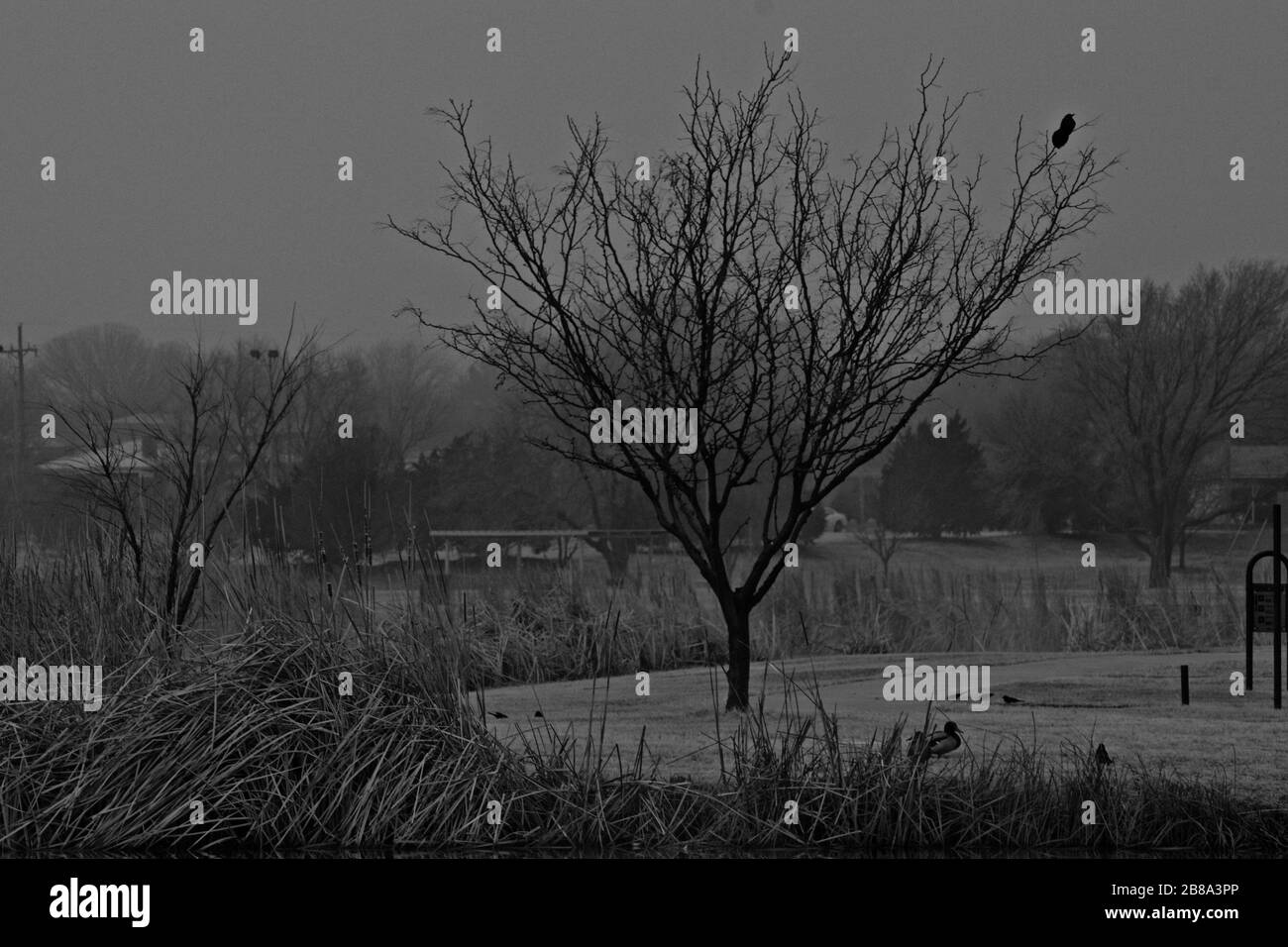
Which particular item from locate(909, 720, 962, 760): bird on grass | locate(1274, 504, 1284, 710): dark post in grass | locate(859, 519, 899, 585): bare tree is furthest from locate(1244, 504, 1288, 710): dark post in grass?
locate(859, 519, 899, 585): bare tree

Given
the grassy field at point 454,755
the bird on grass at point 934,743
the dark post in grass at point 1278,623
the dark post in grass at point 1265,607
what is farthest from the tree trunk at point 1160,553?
the bird on grass at point 934,743

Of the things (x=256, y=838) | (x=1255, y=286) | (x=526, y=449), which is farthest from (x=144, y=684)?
(x=1255, y=286)

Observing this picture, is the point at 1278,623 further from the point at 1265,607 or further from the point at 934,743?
the point at 934,743

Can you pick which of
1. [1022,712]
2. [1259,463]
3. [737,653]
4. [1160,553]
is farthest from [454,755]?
[1259,463]

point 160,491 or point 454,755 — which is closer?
point 454,755

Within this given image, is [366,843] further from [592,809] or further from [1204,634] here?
[1204,634]

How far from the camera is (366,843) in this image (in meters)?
6.65

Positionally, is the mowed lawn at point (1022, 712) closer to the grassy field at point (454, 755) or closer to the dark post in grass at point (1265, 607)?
the grassy field at point (454, 755)

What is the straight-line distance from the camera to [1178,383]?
28844mm

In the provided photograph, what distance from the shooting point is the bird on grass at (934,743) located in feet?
21.7

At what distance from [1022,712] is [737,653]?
1902 millimetres

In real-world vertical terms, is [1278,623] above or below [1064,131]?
below

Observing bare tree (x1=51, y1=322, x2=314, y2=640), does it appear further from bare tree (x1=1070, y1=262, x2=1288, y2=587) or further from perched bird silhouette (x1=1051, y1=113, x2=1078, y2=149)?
bare tree (x1=1070, y1=262, x2=1288, y2=587)
